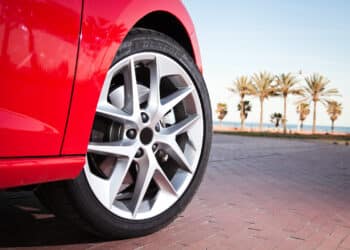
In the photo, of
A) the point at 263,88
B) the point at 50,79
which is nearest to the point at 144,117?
the point at 50,79

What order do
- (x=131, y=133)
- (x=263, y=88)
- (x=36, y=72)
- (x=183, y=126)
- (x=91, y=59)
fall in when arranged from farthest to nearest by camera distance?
1. (x=263, y=88)
2. (x=183, y=126)
3. (x=131, y=133)
4. (x=91, y=59)
5. (x=36, y=72)

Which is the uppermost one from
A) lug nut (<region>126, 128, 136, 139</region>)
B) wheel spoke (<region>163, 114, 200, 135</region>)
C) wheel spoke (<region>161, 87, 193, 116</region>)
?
wheel spoke (<region>161, 87, 193, 116</region>)

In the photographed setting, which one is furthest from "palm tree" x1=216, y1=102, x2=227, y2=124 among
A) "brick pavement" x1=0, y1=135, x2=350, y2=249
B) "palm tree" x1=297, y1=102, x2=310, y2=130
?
"brick pavement" x1=0, y1=135, x2=350, y2=249

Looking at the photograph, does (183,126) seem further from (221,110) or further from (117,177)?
(221,110)

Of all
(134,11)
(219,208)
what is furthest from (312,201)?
(134,11)

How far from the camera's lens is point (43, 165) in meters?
1.41

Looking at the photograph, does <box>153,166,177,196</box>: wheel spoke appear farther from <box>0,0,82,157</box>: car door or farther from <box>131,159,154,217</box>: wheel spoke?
<box>0,0,82,157</box>: car door

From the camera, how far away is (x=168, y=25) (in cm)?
228

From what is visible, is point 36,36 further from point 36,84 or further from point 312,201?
point 312,201

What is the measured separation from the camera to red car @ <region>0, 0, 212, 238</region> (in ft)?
4.33

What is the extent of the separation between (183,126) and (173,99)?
0.18 m

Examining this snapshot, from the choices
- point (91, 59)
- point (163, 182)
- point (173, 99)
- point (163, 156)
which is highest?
point (91, 59)

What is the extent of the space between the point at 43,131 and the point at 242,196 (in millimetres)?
2388

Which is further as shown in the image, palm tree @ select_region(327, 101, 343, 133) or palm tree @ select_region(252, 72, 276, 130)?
palm tree @ select_region(327, 101, 343, 133)
